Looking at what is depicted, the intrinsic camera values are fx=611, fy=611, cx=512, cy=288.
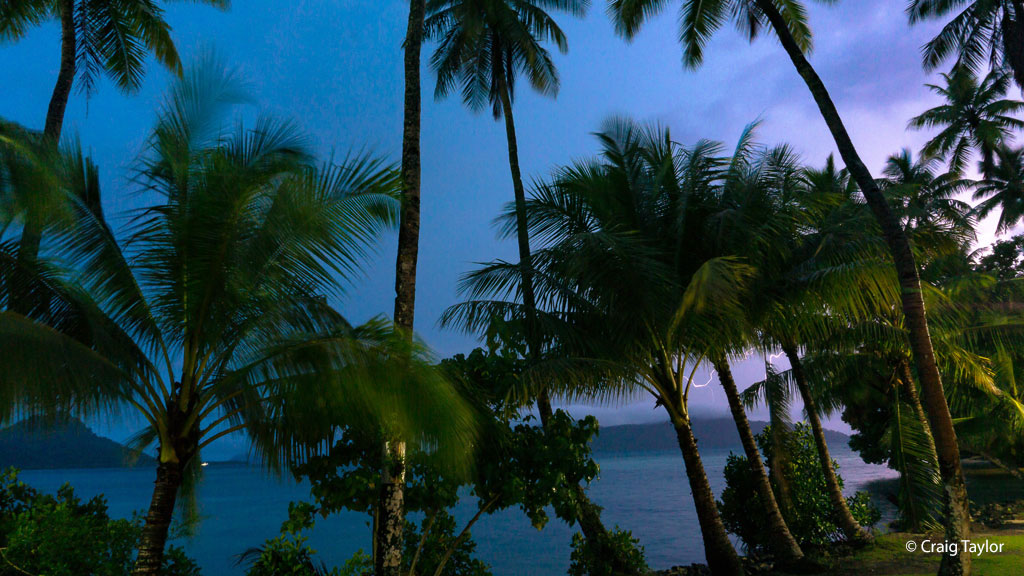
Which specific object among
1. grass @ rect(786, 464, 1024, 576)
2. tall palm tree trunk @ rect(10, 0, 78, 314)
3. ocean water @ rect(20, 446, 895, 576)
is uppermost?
tall palm tree trunk @ rect(10, 0, 78, 314)

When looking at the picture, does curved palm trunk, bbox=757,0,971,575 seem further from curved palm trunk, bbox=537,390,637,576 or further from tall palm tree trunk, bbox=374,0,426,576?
tall palm tree trunk, bbox=374,0,426,576

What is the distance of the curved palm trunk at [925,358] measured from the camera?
757cm

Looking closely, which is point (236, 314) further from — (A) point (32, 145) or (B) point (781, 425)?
(B) point (781, 425)

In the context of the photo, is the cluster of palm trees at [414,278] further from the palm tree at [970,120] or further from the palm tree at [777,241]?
the palm tree at [970,120]

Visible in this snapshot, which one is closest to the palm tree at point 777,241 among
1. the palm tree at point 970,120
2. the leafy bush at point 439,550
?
the leafy bush at point 439,550

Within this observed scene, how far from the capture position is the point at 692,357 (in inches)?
425

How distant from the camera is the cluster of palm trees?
5.93 metres

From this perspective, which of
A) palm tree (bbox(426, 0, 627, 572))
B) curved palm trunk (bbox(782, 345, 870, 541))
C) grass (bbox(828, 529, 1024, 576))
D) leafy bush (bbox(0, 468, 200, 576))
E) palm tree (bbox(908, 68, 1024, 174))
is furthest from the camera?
palm tree (bbox(908, 68, 1024, 174))

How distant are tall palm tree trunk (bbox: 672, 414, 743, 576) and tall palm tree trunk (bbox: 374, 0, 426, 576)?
502cm

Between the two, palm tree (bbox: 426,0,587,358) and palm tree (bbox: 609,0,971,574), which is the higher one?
palm tree (bbox: 426,0,587,358)

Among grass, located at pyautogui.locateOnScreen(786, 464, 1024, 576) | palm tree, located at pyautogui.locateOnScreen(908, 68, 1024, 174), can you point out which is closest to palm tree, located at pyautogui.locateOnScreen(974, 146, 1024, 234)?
palm tree, located at pyautogui.locateOnScreen(908, 68, 1024, 174)

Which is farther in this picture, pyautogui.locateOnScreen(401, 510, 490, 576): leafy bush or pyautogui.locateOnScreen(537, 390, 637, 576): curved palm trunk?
pyautogui.locateOnScreen(537, 390, 637, 576): curved palm trunk

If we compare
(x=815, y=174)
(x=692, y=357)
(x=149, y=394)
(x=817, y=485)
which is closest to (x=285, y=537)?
(x=149, y=394)

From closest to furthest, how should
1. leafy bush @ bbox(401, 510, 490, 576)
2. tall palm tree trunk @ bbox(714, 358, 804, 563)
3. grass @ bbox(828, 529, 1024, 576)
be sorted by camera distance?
1. leafy bush @ bbox(401, 510, 490, 576)
2. grass @ bbox(828, 529, 1024, 576)
3. tall palm tree trunk @ bbox(714, 358, 804, 563)
